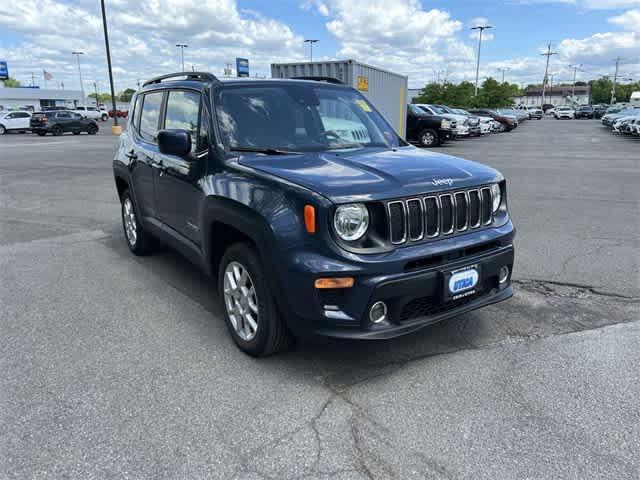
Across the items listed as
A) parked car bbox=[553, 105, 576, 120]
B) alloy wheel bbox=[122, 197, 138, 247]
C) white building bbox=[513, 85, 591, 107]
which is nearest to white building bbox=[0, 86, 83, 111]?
parked car bbox=[553, 105, 576, 120]

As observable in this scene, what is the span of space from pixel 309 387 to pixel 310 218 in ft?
3.50

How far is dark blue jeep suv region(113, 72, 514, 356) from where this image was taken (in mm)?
2898

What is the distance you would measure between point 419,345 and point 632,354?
1440 mm

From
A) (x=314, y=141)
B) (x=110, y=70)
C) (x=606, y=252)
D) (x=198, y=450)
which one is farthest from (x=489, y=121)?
(x=198, y=450)

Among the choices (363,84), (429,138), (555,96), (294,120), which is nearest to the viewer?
(294,120)

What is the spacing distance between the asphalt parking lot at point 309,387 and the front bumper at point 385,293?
415 millimetres

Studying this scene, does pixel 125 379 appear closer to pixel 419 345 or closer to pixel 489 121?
pixel 419 345

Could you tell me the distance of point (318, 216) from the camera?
9.33 feet

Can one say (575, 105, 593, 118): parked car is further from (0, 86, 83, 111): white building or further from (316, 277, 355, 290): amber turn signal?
(316, 277, 355, 290): amber turn signal

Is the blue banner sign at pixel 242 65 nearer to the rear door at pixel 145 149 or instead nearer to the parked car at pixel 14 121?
the parked car at pixel 14 121

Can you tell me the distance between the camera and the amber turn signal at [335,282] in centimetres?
285

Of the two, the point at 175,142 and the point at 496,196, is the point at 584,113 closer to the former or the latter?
the point at 496,196

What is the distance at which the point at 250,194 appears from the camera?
3213 mm

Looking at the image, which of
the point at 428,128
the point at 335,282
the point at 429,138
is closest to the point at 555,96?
the point at 429,138
